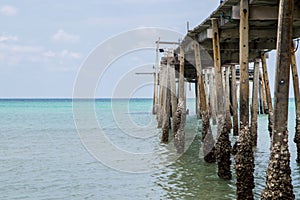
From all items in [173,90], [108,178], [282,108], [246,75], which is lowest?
[108,178]

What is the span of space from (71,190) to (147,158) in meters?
5.05

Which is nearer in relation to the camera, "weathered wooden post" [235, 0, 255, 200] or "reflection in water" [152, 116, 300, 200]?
"weathered wooden post" [235, 0, 255, 200]

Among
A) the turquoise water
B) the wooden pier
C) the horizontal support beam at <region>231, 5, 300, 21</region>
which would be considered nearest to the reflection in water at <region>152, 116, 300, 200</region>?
the turquoise water

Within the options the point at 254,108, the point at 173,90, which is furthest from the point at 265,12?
the point at 173,90

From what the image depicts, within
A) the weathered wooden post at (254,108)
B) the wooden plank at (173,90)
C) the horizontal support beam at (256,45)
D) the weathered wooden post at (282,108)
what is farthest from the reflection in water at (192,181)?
the wooden plank at (173,90)

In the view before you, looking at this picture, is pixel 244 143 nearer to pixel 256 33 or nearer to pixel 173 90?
pixel 256 33

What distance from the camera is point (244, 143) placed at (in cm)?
864

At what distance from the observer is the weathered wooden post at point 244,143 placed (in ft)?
27.0

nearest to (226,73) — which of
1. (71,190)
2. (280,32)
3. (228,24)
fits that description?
(228,24)

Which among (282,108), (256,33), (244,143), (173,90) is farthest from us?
(173,90)

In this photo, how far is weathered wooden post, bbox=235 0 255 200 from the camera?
8.22 metres

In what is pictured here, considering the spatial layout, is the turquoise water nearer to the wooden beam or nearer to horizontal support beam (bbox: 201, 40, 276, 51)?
the wooden beam

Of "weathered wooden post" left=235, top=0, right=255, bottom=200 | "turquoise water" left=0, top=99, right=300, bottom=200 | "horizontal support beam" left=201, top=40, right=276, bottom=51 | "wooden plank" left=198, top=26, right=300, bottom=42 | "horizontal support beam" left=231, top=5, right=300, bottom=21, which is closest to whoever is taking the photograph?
"weathered wooden post" left=235, top=0, right=255, bottom=200

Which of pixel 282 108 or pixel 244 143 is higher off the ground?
pixel 282 108
